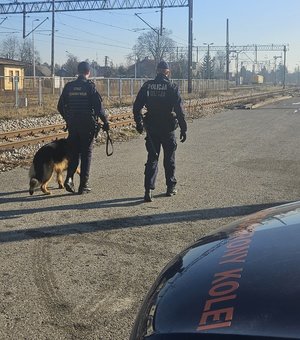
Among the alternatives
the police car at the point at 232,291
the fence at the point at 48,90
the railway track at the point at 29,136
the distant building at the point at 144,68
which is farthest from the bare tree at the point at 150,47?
the police car at the point at 232,291

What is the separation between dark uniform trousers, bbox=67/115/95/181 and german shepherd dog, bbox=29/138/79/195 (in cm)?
12

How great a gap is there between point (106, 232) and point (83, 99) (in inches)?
103

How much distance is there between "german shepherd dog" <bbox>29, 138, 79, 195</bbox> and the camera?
24.8ft

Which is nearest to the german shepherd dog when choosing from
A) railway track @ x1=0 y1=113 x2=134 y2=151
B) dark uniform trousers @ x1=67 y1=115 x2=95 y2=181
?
dark uniform trousers @ x1=67 y1=115 x2=95 y2=181

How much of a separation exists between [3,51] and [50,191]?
3814 inches

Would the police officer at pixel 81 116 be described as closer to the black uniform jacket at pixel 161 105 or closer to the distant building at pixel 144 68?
the black uniform jacket at pixel 161 105

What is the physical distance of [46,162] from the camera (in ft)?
24.9

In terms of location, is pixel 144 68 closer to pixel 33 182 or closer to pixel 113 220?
pixel 33 182

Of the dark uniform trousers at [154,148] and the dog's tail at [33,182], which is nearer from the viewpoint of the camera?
the dark uniform trousers at [154,148]

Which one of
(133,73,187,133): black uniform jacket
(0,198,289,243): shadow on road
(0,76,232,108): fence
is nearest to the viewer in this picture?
(0,198,289,243): shadow on road

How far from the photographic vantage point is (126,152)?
1331 centimetres

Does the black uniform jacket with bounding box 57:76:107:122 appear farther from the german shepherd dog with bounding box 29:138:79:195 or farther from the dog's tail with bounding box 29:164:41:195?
the dog's tail with bounding box 29:164:41:195

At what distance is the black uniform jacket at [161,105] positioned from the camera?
24.1 ft

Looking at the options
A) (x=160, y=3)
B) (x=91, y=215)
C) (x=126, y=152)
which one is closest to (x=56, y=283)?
(x=91, y=215)
